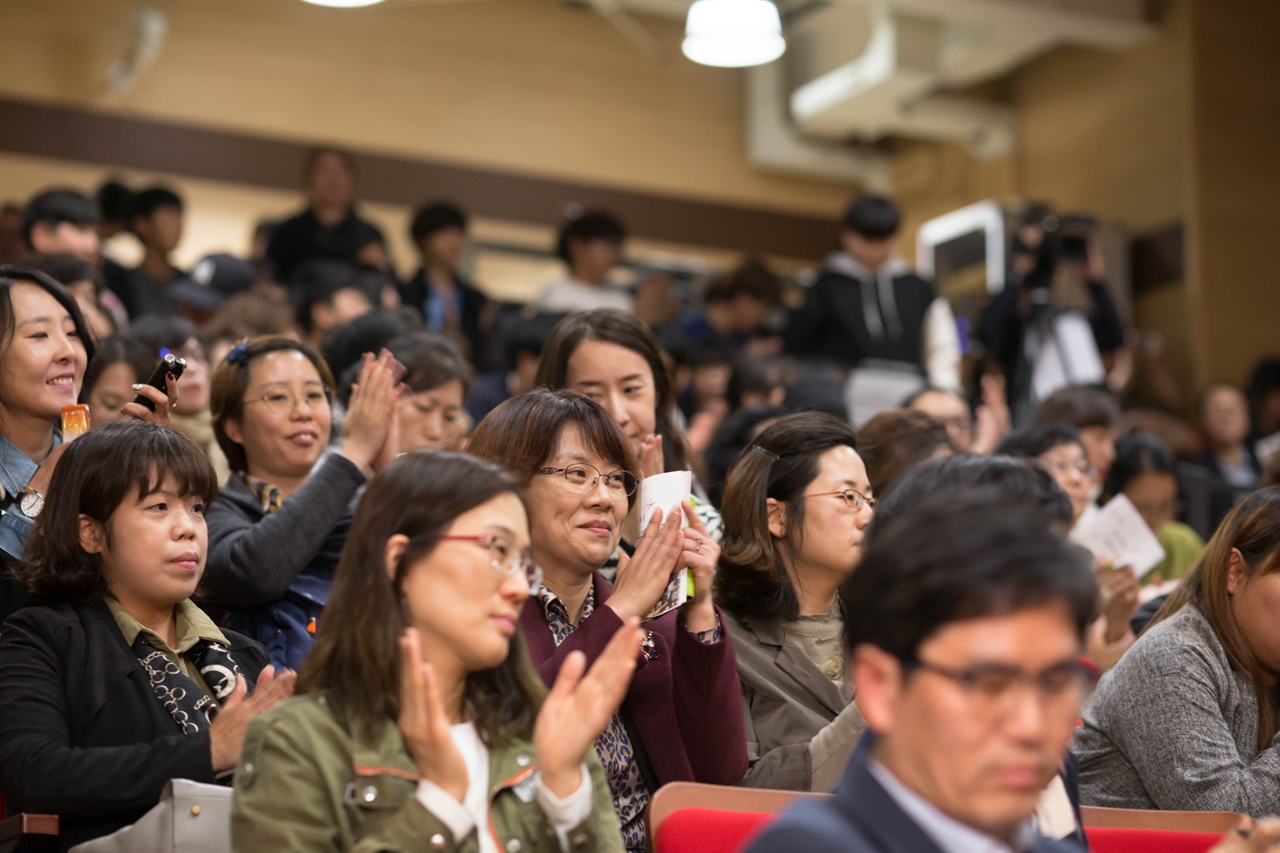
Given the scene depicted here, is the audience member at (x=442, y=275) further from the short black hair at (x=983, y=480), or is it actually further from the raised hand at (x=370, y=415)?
the short black hair at (x=983, y=480)

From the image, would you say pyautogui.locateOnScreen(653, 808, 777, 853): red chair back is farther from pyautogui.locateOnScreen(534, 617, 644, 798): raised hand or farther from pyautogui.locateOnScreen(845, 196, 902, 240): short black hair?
pyautogui.locateOnScreen(845, 196, 902, 240): short black hair

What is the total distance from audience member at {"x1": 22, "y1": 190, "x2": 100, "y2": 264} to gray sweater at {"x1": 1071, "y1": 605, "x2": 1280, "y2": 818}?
3.79 meters

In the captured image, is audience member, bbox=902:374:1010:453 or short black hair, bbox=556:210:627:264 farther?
A: short black hair, bbox=556:210:627:264

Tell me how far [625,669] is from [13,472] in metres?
1.58

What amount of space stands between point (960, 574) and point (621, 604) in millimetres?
984

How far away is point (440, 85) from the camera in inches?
332

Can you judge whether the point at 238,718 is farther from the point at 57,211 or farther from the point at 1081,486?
the point at 57,211

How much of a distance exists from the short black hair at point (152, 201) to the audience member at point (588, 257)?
1621mm

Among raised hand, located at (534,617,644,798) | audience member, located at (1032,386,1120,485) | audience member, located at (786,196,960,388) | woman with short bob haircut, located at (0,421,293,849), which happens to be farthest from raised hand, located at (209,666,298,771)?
audience member, located at (786,196,960,388)

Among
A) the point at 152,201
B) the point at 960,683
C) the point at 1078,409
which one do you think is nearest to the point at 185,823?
the point at 960,683

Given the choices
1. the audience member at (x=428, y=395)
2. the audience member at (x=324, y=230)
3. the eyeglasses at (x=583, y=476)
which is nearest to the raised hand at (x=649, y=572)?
the eyeglasses at (x=583, y=476)

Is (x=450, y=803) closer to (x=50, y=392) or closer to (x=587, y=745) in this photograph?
(x=587, y=745)

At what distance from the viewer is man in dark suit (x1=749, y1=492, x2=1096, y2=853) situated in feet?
4.54

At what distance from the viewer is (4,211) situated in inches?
252
